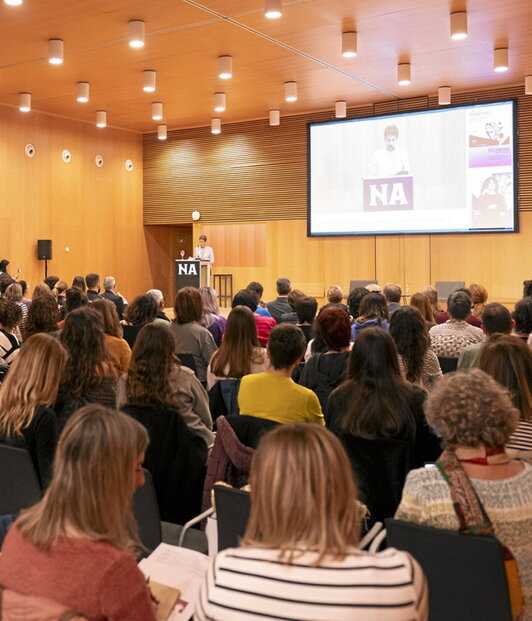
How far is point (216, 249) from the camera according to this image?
54.9ft

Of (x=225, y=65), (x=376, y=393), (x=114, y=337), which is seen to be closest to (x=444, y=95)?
(x=225, y=65)

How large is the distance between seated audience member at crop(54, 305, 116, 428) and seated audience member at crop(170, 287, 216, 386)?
184cm

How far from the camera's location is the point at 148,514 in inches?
109

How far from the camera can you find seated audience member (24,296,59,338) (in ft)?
18.1

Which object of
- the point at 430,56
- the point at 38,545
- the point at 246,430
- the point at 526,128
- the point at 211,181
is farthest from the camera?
the point at 211,181

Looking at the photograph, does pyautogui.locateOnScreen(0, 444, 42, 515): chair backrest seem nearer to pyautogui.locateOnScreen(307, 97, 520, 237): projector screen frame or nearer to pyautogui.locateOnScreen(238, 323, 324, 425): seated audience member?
pyautogui.locateOnScreen(238, 323, 324, 425): seated audience member

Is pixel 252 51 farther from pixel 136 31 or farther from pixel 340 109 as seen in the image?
pixel 340 109

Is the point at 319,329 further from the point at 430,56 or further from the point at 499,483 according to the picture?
the point at 430,56

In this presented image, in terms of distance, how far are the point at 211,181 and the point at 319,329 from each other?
1260cm

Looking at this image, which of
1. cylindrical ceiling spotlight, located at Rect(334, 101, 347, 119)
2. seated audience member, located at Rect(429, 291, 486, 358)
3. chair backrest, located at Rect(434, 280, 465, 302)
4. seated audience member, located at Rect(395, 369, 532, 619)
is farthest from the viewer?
cylindrical ceiling spotlight, located at Rect(334, 101, 347, 119)

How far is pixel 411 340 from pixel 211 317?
109 inches

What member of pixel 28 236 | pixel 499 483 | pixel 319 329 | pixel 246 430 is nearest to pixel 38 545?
pixel 499 483

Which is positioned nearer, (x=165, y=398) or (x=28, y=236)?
(x=165, y=398)

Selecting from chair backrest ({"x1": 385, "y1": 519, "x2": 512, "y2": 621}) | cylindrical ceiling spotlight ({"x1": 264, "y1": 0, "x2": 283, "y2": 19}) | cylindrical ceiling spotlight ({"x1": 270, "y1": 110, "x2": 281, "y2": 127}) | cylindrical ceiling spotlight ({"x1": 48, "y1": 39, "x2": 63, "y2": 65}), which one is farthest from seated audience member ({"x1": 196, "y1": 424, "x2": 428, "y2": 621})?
cylindrical ceiling spotlight ({"x1": 270, "y1": 110, "x2": 281, "y2": 127})
